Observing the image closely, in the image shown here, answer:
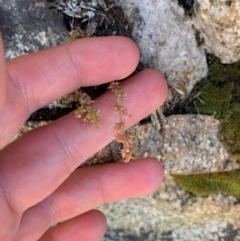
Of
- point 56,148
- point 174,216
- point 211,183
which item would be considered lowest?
point 174,216

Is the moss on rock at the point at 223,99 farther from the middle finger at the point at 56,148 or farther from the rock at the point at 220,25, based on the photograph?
the middle finger at the point at 56,148

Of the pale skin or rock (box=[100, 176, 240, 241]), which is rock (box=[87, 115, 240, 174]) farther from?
rock (box=[100, 176, 240, 241])

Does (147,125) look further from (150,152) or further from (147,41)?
(147,41)

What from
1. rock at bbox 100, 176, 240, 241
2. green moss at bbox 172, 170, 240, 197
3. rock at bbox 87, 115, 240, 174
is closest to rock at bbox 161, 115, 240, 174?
rock at bbox 87, 115, 240, 174

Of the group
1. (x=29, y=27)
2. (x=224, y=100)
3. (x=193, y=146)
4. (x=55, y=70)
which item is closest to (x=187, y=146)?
(x=193, y=146)

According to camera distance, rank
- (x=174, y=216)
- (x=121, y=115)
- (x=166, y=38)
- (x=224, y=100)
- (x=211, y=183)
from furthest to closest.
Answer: (x=174, y=216) → (x=211, y=183) → (x=224, y=100) → (x=166, y=38) → (x=121, y=115)

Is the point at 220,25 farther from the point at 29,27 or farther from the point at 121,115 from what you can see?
the point at 29,27
